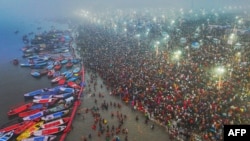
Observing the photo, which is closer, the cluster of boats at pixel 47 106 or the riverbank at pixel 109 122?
the riverbank at pixel 109 122

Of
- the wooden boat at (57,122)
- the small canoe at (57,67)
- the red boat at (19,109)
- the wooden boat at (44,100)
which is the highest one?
the small canoe at (57,67)

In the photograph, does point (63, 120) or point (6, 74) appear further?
point (6, 74)

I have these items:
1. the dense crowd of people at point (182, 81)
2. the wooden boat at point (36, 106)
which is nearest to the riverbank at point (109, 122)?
the dense crowd of people at point (182, 81)

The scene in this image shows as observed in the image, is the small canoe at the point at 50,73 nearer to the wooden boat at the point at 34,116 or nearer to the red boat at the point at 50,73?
the red boat at the point at 50,73

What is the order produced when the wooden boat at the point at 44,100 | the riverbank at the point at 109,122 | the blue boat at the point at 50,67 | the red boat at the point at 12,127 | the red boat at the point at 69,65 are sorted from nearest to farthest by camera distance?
1. the riverbank at the point at 109,122
2. the red boat at the point at 12,127
3. the wooden boat at the point at 44,100
4. the blue boat at the point at 50,67
5. the red boat at the point at 69,65

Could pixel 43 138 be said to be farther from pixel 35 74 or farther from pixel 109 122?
pixel 35 74

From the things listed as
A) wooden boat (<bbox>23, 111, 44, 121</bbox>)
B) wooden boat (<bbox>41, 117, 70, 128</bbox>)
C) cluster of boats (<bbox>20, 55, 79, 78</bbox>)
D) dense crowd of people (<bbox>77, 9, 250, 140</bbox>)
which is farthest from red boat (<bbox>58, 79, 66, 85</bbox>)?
wooden boat (<bbox>41, 117, 70, 128</bbox>)

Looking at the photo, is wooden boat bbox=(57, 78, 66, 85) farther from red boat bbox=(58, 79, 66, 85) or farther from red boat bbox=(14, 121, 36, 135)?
red boat bbox=(14, 121, 36, 135)

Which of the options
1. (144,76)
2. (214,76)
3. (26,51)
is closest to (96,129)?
(144,76)

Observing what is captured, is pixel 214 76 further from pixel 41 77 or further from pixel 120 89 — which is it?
pixel 41 77
